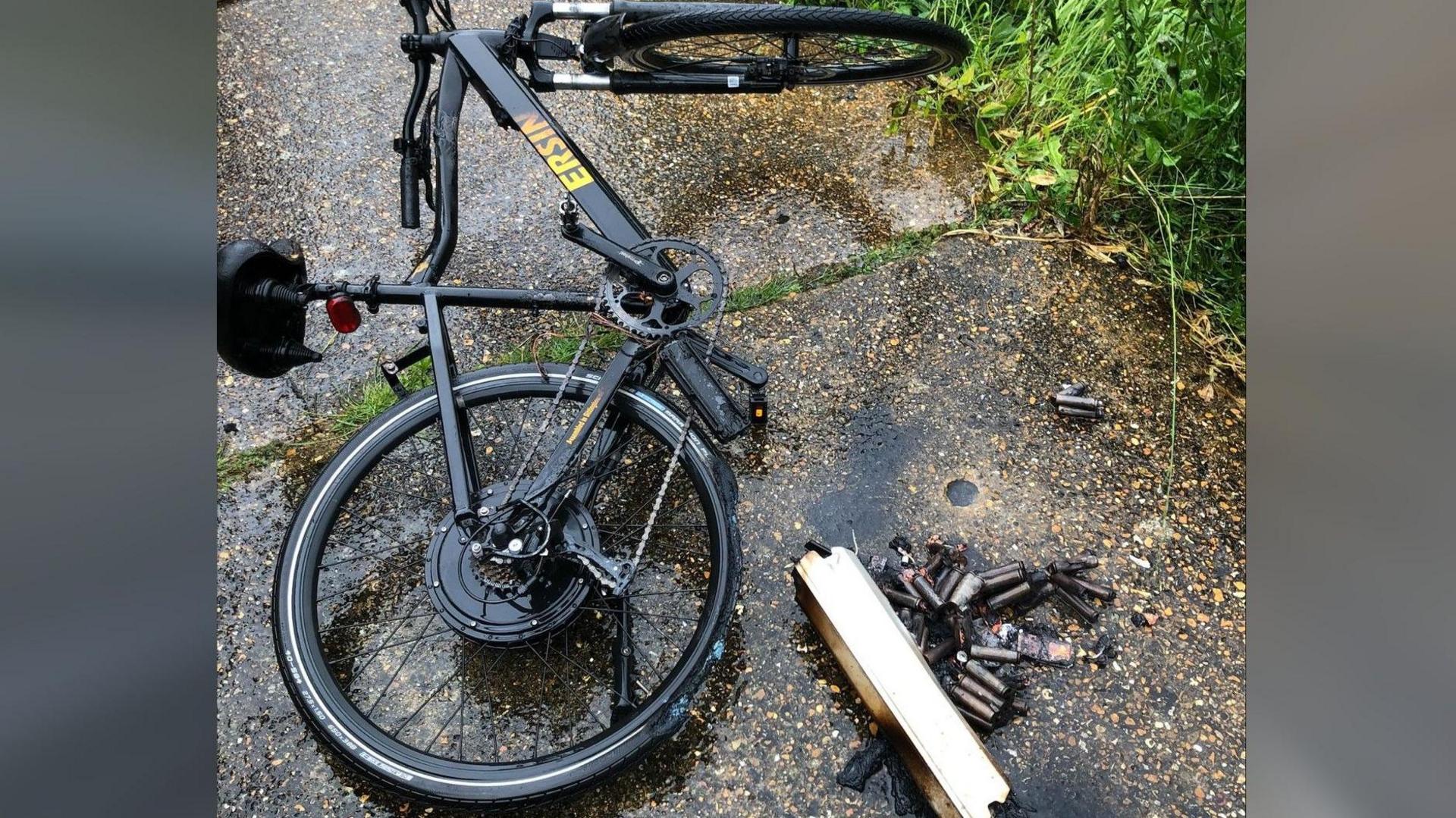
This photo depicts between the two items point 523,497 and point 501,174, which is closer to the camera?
point 523,497

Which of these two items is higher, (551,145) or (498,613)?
(551,145)

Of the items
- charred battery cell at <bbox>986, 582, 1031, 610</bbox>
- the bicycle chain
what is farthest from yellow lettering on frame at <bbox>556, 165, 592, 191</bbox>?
charred battery cell at <bbox>986, 582, 1031, 610</bbox>

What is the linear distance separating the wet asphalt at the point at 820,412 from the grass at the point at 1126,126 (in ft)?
0.64

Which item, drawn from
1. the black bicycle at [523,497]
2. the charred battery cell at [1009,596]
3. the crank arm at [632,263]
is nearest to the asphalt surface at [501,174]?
the black bicycle at [523,497]

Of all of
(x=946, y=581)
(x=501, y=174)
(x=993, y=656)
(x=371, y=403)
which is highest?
(x=501, y=174)

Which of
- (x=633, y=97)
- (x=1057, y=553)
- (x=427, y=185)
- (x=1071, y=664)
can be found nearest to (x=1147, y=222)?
(x=1057, y=553)

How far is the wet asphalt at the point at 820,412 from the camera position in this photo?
8.09 feet

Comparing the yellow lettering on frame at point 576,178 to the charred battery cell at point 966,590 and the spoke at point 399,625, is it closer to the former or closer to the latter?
the spoke at point 399,625

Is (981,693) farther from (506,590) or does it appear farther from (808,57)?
(808,57)

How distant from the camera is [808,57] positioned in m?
3.83

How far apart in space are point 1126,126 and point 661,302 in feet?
6.65

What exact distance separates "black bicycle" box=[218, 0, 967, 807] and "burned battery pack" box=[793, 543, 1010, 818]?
1.11 feet

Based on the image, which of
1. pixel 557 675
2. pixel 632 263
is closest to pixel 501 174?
pixel 632 263

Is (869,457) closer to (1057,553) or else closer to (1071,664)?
(1057,553)
